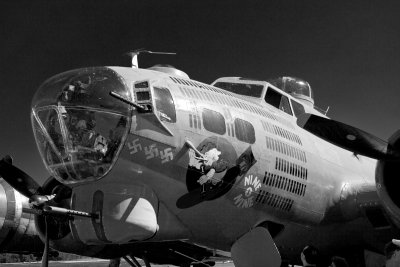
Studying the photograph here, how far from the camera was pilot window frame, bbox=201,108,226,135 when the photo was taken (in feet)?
18.8

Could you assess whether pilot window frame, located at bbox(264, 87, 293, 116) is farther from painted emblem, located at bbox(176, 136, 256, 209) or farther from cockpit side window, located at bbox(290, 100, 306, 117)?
painted emblem, located at bbox(176, 136, 256, 209)

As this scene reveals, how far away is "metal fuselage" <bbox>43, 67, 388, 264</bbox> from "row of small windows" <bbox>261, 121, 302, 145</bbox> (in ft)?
0.07

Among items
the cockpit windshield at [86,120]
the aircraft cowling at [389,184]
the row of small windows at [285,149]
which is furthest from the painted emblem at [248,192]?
the cockpit windshield at [86,120]

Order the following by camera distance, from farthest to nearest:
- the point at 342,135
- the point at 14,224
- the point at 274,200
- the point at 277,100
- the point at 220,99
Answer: the point at 14,224, the point at 277,100, the point at 274,200, the point at 220,99, the point at 342,135

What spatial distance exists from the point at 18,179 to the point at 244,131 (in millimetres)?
3682

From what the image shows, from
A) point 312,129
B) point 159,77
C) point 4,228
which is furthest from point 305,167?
point 4,228

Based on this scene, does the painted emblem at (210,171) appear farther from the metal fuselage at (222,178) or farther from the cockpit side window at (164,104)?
the cockpit side window at (164,104)

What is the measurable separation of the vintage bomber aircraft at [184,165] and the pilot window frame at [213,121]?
0.6 inches

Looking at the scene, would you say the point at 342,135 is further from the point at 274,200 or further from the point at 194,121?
the point at 194,121

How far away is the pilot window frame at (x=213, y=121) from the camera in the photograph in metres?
5.72

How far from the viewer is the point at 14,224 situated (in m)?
9.72

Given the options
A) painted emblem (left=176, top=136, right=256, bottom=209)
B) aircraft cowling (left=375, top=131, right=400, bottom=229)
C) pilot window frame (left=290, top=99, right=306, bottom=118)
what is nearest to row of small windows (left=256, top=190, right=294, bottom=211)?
painted emblem (left=176, top=136, right=256, bottom=209)

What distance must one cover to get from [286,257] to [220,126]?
3.20 m

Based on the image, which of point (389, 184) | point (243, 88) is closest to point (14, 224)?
point (243, 88)
